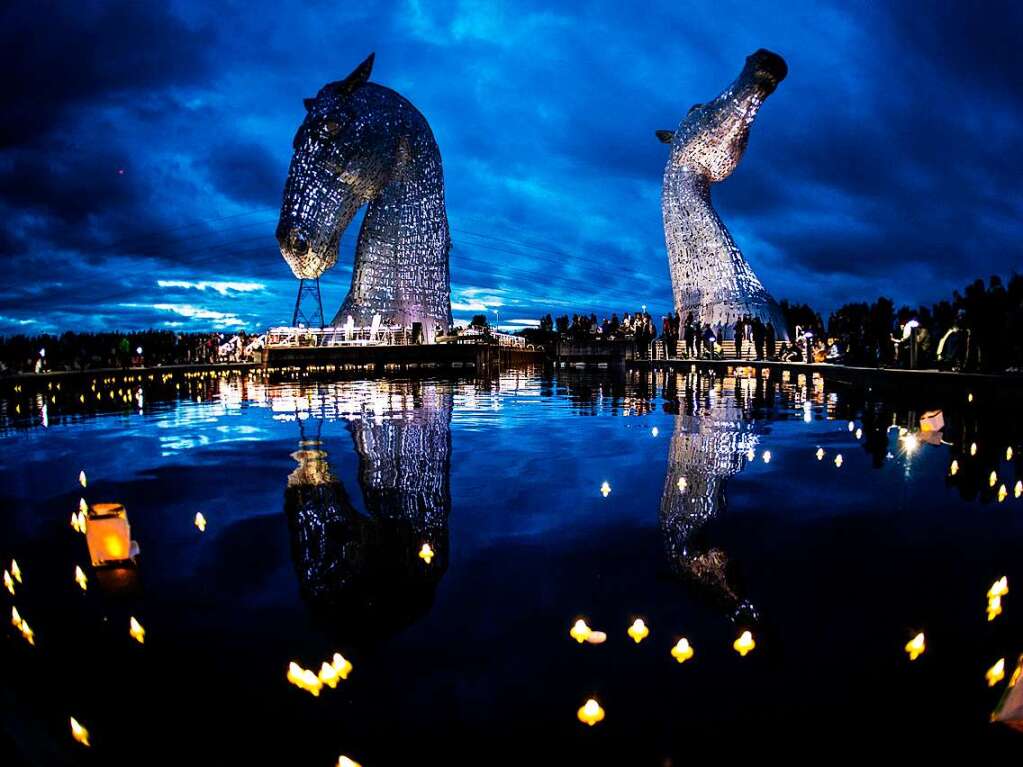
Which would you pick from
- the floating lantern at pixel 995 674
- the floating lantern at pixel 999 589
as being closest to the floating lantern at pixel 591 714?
the floating lantern at pixel 995 674

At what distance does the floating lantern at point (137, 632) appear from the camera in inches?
125

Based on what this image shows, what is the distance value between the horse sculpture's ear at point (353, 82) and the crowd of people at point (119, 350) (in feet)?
52.1

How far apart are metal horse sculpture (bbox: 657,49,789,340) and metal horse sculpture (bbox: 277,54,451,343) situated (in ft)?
34.7

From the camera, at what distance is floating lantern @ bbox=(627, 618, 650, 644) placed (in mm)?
3049

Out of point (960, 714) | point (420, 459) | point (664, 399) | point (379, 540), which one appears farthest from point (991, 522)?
point (664, 399)

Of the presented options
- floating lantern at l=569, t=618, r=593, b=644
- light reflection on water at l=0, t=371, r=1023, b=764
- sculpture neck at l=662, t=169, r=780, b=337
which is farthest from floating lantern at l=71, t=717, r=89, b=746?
sculpture neck at l=662, t=169, r=780, b=337

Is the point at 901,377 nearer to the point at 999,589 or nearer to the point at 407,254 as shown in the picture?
the point at 999,589

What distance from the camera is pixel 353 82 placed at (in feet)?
79.4

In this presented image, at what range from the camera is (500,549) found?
4328mm

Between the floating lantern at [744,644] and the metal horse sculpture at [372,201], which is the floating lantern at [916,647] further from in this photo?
the metal horse sculpture at [372,201]

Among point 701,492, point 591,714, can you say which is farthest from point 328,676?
point 701,492

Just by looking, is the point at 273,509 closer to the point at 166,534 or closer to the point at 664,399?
the point at 166,534

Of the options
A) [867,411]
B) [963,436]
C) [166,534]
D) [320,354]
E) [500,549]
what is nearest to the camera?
[500,549]

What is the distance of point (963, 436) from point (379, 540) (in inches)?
299
